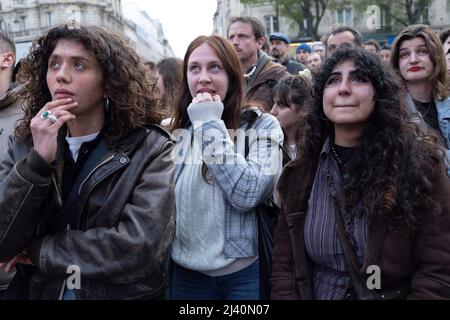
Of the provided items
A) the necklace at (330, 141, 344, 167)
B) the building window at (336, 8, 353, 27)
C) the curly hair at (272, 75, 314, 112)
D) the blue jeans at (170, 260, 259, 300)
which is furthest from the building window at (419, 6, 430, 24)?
the blue jeans at (170, 260, 259, 300)

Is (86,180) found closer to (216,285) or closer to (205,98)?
(205,98)

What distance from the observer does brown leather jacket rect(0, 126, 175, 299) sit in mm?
1936

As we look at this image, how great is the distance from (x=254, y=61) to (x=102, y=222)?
11.5ft

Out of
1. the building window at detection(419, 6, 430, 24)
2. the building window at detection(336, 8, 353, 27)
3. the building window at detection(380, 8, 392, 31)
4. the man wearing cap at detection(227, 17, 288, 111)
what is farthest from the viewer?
the building window at detection(336, 8, 353, 27)

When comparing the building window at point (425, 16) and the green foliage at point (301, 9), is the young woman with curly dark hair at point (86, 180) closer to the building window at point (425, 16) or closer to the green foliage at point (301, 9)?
the green foliage at point (301, 9)

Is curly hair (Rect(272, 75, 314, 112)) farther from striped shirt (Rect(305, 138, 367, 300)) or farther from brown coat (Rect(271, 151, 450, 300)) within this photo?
brown coat (Rect(271, 151, 450, 300))

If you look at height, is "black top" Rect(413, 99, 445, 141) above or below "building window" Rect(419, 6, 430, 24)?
below

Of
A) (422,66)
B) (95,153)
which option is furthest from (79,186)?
(422,66)

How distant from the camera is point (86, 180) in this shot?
2.07 metres

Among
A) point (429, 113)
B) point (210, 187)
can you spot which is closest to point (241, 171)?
point (210, 187)

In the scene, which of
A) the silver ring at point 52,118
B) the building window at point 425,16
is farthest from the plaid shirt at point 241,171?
the building window at point 425,16

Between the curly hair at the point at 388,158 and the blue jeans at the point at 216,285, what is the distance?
27.8 inches
